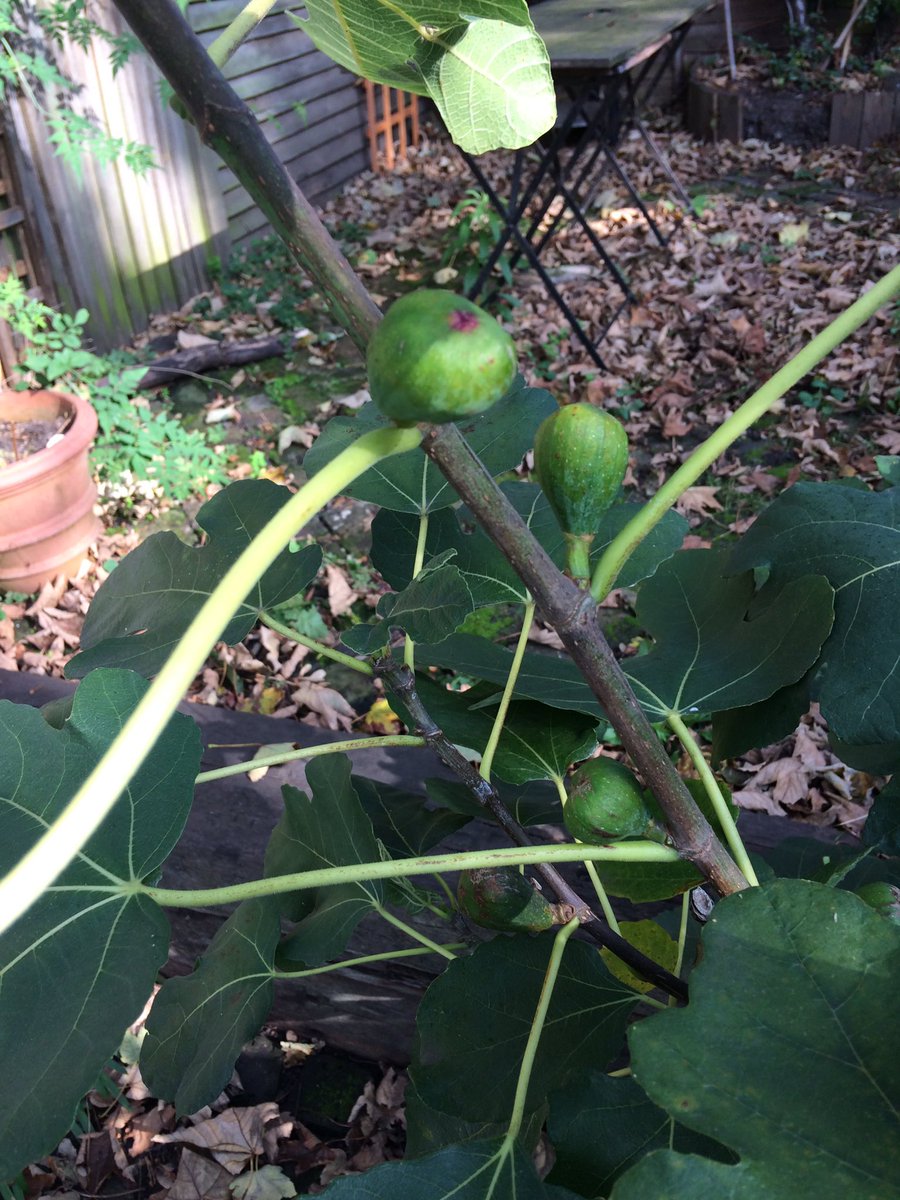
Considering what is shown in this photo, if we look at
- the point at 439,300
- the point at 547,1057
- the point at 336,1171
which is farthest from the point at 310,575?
the point at 336,1171

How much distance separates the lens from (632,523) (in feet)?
1.90

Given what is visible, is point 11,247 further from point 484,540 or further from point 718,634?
point 718,634

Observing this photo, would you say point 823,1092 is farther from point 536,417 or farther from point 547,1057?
point 536,417

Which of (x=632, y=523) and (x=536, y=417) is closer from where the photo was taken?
(x=632, y=523)

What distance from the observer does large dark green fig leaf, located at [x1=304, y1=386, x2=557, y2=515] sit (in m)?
0.99

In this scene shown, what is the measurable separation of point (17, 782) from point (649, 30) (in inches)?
219

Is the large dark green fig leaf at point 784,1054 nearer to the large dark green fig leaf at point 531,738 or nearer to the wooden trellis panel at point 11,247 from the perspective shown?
the large dark green fig leaf at point 531,738

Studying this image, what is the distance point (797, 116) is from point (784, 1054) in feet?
28.0

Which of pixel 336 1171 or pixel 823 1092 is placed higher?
pixel 823 1092

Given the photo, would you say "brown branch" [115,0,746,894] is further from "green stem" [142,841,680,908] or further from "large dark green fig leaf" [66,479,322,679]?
"large dark green fig leaf" [66,479,322,679]

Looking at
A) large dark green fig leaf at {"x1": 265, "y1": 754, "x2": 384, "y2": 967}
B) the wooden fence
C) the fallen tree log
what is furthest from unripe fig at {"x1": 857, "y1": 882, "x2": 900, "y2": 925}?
the fallen tree log

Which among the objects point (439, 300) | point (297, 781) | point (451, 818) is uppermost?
point (439, 300)

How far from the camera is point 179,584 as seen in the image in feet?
3.41

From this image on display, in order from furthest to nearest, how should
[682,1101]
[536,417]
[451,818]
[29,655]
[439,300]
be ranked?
[29,655]
[451,818]
[536,417]
[682,1101]
[439,300]
